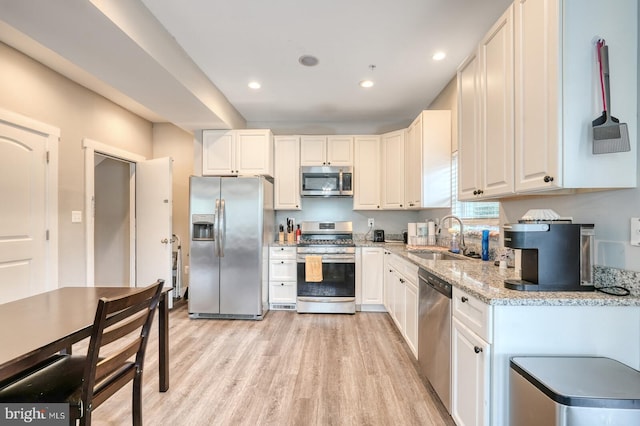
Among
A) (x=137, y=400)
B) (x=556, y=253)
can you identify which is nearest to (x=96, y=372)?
(x=137, y=400)

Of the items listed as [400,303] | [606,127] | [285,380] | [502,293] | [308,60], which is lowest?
[285,380]

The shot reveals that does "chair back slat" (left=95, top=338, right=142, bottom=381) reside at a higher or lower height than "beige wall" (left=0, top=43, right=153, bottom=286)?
lower

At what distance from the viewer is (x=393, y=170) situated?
396cm

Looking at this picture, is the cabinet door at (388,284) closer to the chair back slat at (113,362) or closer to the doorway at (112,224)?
the chair back slat at (113,362)

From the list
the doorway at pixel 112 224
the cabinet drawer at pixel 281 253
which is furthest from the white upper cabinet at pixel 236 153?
the doorway at pixel 112 224

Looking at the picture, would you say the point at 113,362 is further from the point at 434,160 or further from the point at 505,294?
the point at 434,160

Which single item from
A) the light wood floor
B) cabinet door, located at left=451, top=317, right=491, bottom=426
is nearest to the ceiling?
cabinet door, located at left=451, top=317, right=491, bottom=426

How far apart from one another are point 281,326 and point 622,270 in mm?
2878

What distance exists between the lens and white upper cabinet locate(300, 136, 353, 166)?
4.18 m

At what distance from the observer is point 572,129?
1.30 meters

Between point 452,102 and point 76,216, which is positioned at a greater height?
point 452,102

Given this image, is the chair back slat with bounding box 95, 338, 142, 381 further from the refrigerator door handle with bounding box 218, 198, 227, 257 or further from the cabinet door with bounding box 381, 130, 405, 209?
the cabinet door with bounding box 381, 130, 405, 209

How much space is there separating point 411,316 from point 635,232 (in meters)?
1.57

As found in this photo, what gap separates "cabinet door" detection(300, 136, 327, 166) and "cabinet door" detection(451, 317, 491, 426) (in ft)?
9.65
